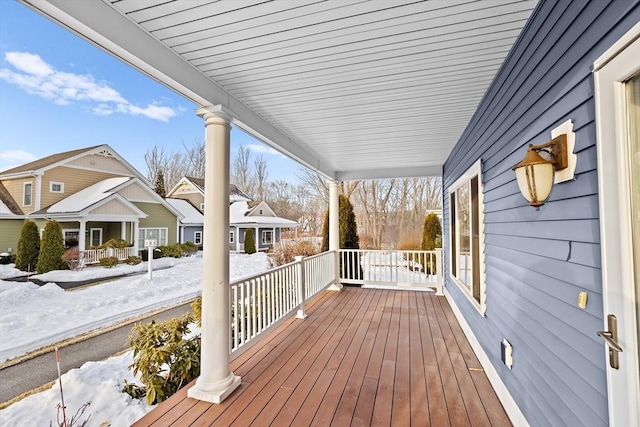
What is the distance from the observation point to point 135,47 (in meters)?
1.82

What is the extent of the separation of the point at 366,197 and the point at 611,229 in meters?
15.2

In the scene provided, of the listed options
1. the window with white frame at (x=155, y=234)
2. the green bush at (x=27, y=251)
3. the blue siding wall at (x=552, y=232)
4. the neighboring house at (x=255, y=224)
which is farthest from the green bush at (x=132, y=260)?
the blue siding wall at (x=552, y=232)

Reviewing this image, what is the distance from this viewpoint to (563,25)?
1495 mm

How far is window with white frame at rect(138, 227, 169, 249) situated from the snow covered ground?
96.0 inches

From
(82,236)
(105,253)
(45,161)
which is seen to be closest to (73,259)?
(105,253)

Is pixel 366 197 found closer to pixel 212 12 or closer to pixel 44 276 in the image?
pixel 44 276

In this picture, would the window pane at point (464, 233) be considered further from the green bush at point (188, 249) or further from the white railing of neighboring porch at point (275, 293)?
the green bush at point (188, 249)

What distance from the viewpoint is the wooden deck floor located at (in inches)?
86.2

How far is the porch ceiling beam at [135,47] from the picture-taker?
1.48m

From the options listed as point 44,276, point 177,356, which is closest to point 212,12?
point 177,356

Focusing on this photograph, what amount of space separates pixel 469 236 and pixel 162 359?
3.83 meters

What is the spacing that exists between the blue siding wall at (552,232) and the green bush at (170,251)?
1476 cm

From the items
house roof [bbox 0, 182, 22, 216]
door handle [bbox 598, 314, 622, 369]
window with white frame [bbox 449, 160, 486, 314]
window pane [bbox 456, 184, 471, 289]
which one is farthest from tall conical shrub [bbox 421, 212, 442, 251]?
house roof [bbox 0, 182, 22, 216]

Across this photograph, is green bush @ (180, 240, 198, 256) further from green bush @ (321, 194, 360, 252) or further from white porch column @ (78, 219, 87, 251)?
green bush @ (321, 194, 360, 252)
